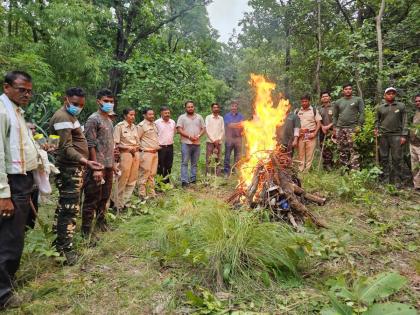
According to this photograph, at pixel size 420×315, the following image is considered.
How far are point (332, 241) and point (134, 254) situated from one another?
2.47m

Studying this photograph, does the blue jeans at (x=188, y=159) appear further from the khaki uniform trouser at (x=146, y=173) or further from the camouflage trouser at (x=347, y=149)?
the camouflage trouser at (x=347, y=149)

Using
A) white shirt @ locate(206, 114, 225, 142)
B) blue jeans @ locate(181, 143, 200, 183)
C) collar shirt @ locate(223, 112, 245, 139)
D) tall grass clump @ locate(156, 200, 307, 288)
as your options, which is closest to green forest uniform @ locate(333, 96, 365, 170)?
collar shirt @ locate(223, 112, 245, 139)

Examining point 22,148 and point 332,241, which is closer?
point 22,148

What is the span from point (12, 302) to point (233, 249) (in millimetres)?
2134

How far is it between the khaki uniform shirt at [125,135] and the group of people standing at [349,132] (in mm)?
3033

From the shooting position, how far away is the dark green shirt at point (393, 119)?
723cm

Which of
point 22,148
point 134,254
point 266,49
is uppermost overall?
point 266,49

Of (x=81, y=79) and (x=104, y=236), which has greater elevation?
(x=81, y=79)

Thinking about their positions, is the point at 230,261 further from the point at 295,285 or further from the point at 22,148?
the point at 22,148

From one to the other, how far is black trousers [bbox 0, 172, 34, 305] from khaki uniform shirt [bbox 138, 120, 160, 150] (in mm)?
3865

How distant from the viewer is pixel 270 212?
5.19m

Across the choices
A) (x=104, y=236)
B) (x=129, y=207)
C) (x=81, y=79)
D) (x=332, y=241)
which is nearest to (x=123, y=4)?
(x=81, y=79)

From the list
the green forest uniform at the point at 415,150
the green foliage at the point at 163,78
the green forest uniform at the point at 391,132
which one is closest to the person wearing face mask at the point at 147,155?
the green foliage at the point at 163,78

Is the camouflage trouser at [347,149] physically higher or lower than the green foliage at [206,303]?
higher
